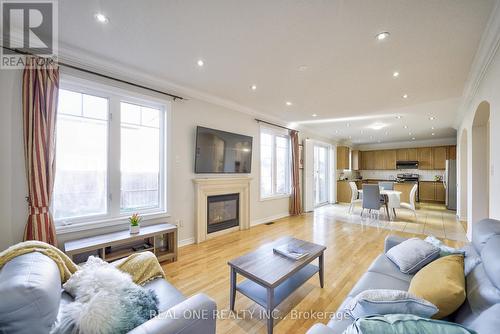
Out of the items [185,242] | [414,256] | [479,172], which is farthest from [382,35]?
[185,242]

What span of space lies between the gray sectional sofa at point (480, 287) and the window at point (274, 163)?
3443 millimetres

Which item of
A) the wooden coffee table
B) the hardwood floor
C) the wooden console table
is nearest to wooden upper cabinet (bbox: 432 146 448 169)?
the hardwood floor

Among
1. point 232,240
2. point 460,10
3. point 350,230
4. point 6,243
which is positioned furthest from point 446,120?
point 6,243

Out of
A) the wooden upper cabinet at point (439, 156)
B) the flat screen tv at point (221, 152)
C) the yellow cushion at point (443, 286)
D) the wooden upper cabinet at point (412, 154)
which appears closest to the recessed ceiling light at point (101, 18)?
the flat screen tv at point (221, 152)

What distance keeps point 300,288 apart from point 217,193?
2144 mm

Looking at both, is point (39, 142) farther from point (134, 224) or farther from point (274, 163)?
point (274, 163)

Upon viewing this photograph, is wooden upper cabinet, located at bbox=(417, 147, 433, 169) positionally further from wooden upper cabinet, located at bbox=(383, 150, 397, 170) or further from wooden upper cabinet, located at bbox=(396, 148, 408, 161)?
wooden upper cabinet, located at bbox=(383, 150, 397, 170)

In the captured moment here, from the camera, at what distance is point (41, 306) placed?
79cm

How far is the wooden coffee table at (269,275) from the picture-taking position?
1567 millimetres

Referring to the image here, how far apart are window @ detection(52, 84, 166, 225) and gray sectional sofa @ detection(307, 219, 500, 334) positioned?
273cm

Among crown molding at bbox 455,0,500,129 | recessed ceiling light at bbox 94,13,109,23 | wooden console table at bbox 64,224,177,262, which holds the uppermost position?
recessed ceiling light at bbox 94,13,109,23

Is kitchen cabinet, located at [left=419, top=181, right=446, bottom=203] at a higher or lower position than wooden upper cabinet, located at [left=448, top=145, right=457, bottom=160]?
lower

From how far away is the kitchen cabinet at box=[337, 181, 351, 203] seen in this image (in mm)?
7809

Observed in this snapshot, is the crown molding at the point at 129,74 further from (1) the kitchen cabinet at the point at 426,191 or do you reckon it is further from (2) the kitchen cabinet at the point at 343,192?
(1) the kitchen cabinet at the point at 426,191
